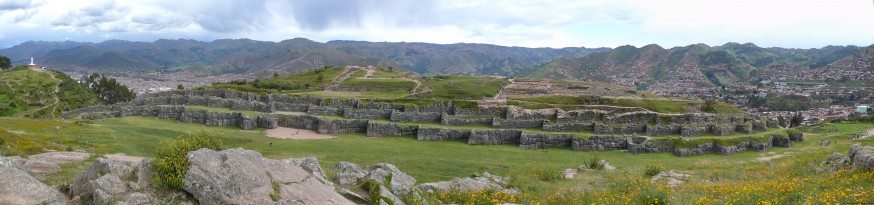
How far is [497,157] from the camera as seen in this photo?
3028cm

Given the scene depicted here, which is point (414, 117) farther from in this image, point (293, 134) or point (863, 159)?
point (863, 159)

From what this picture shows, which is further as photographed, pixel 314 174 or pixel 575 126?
pixel 575 126

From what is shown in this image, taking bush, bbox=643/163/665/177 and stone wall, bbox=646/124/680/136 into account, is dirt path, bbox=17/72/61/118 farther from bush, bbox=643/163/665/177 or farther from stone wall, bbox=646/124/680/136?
bush, bbox=643/163/665/177

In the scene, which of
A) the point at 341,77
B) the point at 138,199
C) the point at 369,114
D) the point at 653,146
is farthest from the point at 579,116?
the point at 341,77

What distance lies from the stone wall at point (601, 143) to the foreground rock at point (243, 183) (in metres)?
26.5

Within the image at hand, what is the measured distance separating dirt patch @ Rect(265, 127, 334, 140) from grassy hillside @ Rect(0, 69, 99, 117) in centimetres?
5094

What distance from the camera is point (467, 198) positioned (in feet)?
45.2

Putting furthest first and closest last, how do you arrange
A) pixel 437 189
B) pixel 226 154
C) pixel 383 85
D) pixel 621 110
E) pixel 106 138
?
1. pixel 383 85
2. pixel 621 110
3. pixel 106 138
4. pixel 437 189
5. pixel 226 154

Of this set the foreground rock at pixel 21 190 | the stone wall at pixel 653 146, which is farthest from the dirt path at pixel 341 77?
the foreground rock at pixel 21 190

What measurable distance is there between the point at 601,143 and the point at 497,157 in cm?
917

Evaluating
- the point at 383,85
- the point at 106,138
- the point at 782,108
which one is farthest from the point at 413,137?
the point at 782,108

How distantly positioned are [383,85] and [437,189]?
75.3 metres

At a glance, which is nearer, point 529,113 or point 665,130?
point 665,130

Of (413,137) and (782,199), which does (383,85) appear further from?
(782,199)
